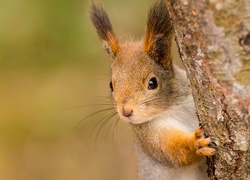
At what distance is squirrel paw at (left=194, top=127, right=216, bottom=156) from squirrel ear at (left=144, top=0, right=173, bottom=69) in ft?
1.67

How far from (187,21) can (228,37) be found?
4.7 inches

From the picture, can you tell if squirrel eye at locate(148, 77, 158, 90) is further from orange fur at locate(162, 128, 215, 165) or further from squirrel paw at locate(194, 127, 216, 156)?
squirrel paw at locate(194, 127, 216, 156)

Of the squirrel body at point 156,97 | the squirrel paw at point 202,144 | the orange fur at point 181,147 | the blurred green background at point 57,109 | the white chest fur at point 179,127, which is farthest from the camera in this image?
the blurred green background at point 57,109

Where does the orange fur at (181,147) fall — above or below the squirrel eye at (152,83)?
below

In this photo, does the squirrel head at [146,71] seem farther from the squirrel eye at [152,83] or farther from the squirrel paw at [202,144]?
the squirrel paw at [202,144]

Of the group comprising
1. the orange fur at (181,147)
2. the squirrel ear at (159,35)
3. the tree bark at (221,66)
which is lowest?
the orange fur at (181,147)

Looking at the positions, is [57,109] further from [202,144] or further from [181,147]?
[202,144]

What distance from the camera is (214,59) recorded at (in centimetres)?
170

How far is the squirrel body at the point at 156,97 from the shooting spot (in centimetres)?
239

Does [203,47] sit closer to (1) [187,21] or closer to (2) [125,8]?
(1) [187,21]

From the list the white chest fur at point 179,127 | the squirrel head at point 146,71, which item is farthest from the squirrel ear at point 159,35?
the white chest fur at point 179,127

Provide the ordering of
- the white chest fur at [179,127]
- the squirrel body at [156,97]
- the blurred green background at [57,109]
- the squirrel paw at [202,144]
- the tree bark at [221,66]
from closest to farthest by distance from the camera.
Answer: the tree bark at [221,66] < the squirrel paw at [202,144] < the squirrel body at [156,97] < the white chest fur at [179,127] < the blurred green background at [57,109]

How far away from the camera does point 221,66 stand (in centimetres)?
170

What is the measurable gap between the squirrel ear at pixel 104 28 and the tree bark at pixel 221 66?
0.82 m
